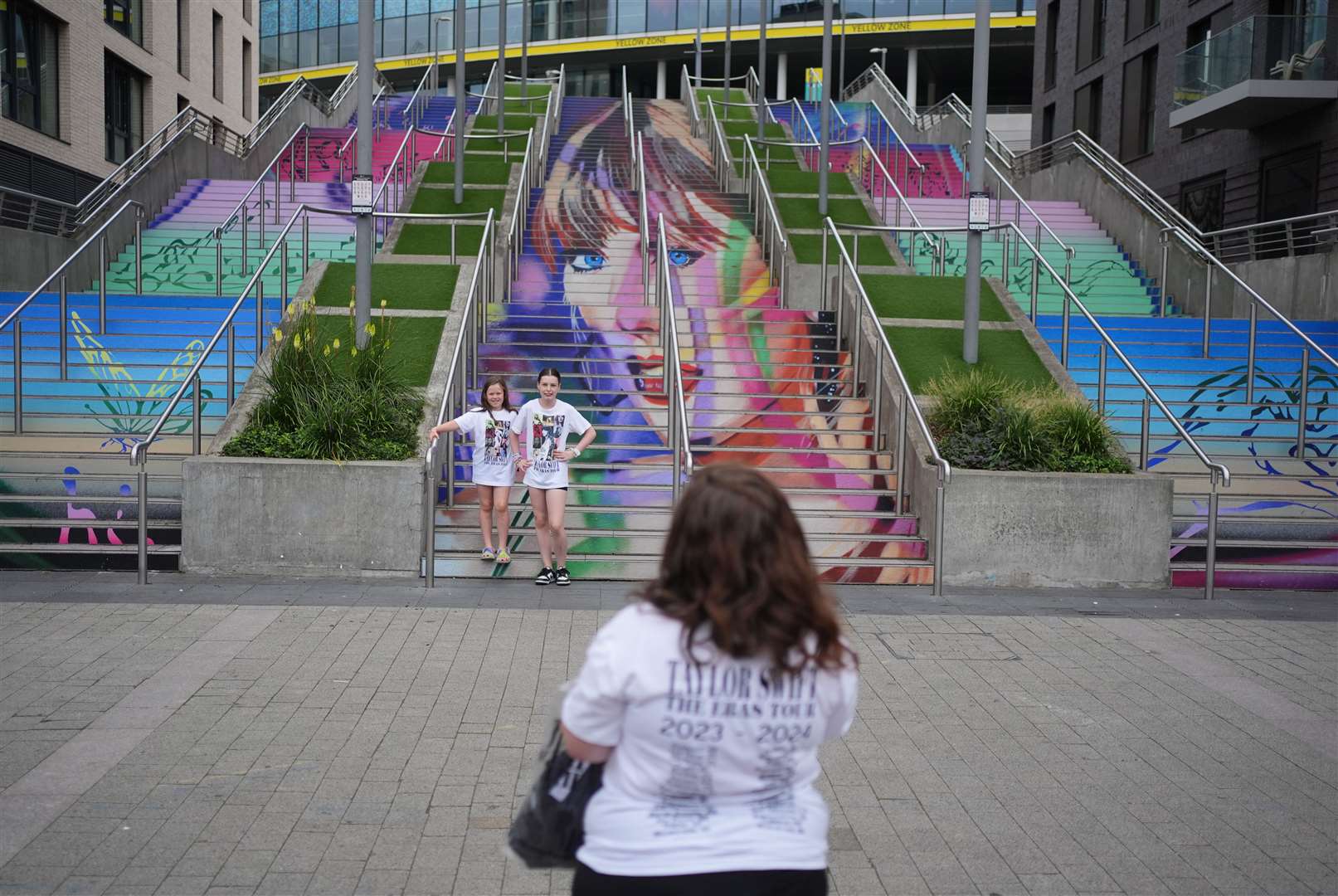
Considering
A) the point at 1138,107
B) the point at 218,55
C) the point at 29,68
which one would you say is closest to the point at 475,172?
the point at 29,68

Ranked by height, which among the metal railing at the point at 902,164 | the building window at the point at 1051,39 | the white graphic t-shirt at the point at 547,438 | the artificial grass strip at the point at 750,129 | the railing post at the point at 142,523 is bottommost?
the railing post at the point at 142,523

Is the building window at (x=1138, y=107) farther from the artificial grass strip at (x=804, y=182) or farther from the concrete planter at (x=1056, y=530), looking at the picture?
the concrete planter at (x=1056, y=530)

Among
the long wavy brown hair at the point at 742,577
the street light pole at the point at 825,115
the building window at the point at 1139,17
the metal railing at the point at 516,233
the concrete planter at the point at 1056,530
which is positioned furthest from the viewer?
the building window at the point at 1139,17

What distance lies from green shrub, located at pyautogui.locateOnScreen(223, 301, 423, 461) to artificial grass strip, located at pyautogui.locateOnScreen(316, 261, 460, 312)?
2746 mm

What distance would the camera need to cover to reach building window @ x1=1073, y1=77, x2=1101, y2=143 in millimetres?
30812

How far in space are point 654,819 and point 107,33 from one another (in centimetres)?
2838

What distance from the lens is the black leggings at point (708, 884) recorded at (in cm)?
231

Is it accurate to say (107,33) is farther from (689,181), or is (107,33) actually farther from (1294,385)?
(1294,385)

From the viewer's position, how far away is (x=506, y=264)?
1677 centimetres

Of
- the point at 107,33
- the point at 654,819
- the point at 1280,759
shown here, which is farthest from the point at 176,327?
the point at 107,33

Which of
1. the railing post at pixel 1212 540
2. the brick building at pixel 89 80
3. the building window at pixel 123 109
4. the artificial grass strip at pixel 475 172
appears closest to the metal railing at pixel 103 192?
the brick building at pixel 89 80

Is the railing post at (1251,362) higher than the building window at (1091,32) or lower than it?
lower

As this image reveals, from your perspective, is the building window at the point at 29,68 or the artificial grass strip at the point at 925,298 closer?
the artificial grass strip at the point at 925,298

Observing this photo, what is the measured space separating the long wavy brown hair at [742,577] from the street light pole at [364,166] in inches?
384
